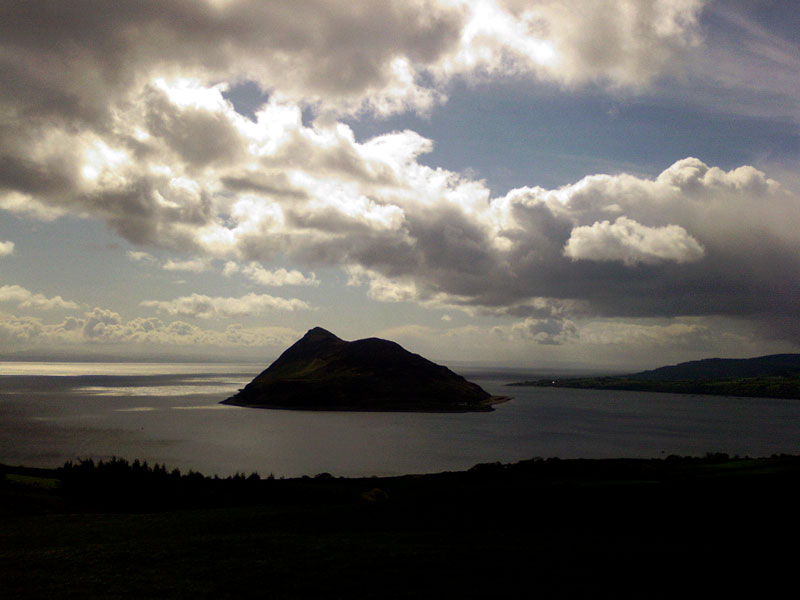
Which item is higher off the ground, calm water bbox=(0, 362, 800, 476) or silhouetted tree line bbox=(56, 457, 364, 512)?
silhouetted tree line bbox=(56, 457, 364, 512)

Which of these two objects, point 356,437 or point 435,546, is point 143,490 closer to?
point 435,546

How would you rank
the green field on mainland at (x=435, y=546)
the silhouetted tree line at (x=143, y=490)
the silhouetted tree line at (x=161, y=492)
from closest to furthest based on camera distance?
the green field on mainland at (x=435, y=546) → the silhouetted tree line at (x=161, y=492) → the silhouetted tree line at (x=143, y=490)

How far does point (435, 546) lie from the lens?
19438mm

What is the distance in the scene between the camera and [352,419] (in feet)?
587

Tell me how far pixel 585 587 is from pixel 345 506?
1598 cm

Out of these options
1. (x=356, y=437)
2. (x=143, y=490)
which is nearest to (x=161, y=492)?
(x=143, y=490)

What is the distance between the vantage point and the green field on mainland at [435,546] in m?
15.6

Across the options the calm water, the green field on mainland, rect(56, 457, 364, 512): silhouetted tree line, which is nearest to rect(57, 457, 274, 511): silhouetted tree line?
rect(56, 457, 364, 512): silhouetted tree line

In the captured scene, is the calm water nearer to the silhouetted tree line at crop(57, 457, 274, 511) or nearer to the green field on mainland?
the silhouetted tree line at crop(57, 457, 274, 511)


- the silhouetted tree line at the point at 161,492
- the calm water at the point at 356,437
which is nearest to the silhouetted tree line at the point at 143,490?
the silhouetted tree line at the point at 161,492

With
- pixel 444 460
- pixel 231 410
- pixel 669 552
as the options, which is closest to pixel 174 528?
pixel 669 552

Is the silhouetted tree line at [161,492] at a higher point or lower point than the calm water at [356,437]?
higher

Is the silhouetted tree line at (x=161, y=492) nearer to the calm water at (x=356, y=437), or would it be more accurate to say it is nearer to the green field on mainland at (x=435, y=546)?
the green field on mainland at (x=435, y=546)

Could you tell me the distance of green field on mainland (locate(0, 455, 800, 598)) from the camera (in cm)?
1556
